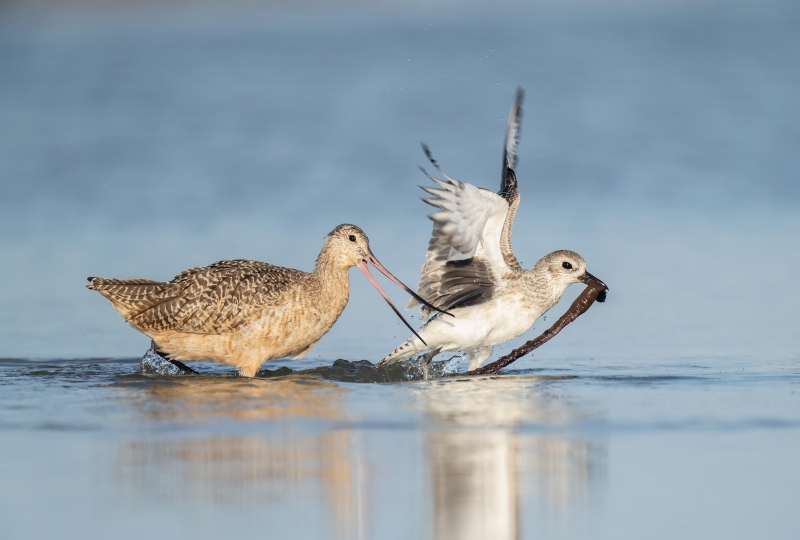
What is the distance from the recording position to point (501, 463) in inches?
225


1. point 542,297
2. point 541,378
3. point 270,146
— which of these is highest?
point 270,146

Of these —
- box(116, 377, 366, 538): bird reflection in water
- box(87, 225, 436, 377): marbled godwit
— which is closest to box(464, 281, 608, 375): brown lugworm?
box(87, 225, 436, 377): marbled godwit

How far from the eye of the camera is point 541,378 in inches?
340

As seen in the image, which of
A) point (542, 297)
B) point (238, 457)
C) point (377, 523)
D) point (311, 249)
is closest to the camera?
point (377, 523)

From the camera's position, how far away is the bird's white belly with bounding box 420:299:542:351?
938 centimetres

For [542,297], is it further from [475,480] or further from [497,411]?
[475,480]

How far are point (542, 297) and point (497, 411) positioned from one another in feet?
8.41

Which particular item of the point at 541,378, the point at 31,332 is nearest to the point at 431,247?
the point at 541,378

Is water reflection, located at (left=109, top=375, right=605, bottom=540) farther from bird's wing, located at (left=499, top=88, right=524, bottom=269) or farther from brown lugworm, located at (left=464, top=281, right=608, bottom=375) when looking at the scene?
bird's wing, located at (left=499, top=88, right=524, bottom=269)

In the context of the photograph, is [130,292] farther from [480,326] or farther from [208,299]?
[480,326]

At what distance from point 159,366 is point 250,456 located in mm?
3696

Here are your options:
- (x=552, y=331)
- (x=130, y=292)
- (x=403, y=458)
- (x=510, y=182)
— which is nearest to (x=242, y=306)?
(x=130, y=292)

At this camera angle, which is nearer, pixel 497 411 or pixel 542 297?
pixel 497 411

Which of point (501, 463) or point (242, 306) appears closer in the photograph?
point (501, 463)
